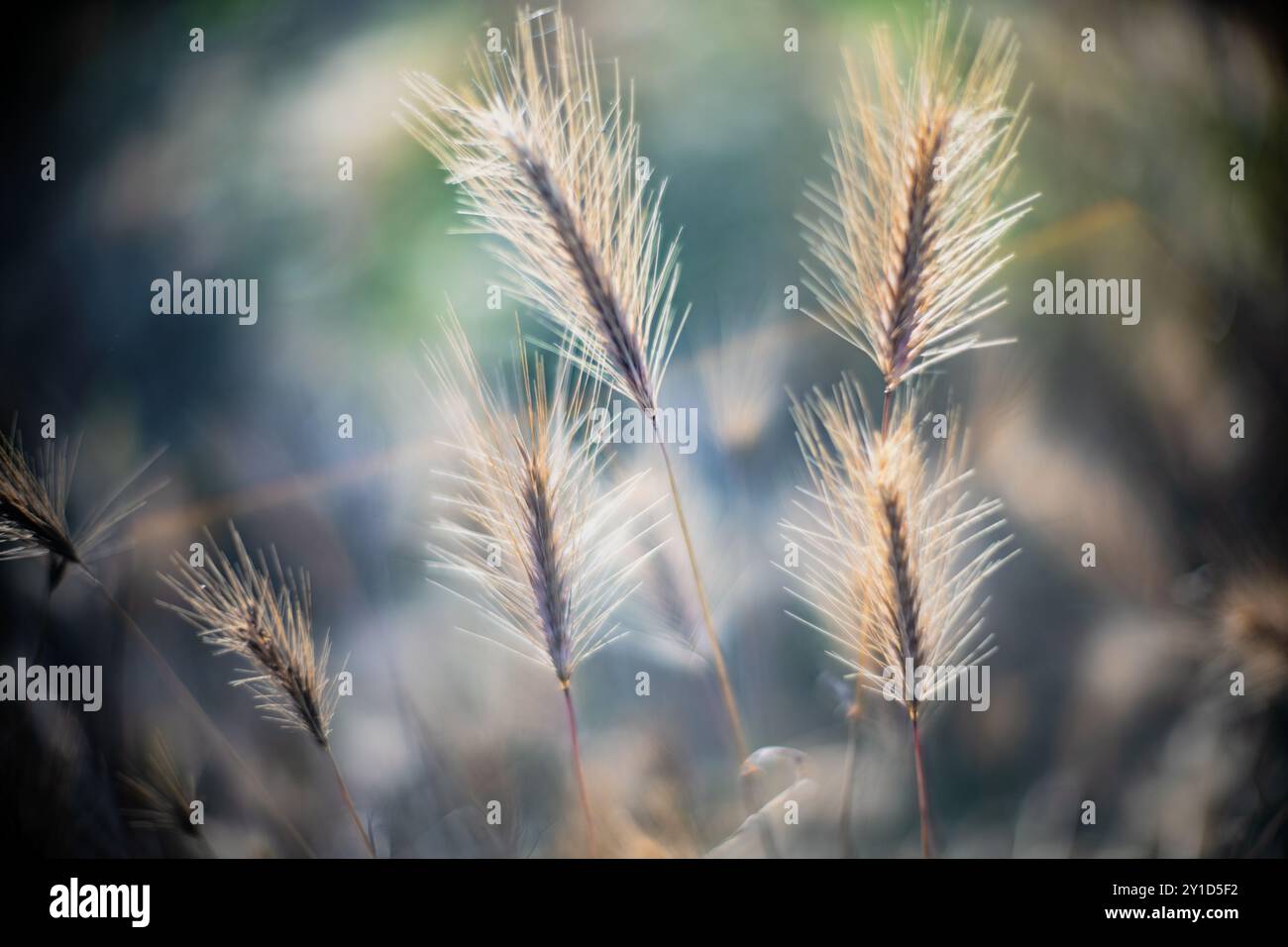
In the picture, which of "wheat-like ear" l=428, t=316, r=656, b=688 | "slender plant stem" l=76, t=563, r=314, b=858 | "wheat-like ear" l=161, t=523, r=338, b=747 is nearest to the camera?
"wheat-like ear" l=428, t=316, r=656, b=688

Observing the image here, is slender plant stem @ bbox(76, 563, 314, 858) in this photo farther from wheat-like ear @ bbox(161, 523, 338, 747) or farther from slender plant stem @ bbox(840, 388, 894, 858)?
slender plant stem @ bbox(840, 388, 894, 858)

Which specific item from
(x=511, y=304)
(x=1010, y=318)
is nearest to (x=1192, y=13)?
(x=1010, y=318)

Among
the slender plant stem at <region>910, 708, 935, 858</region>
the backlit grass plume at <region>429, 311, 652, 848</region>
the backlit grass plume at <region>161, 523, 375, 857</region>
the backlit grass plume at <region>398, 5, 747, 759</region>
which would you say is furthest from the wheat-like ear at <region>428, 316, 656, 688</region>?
the slender plant stem at <region>910, 708, 935, 858</region>

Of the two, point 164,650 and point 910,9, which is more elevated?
point 910,9

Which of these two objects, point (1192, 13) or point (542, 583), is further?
point (1192, 13)

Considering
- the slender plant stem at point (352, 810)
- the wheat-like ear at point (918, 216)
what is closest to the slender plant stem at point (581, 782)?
the slender plant stem at point (352, 810)

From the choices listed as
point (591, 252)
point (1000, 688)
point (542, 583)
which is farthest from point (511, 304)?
point (1000, 688)

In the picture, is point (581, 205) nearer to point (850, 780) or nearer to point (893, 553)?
point (893, 553)
